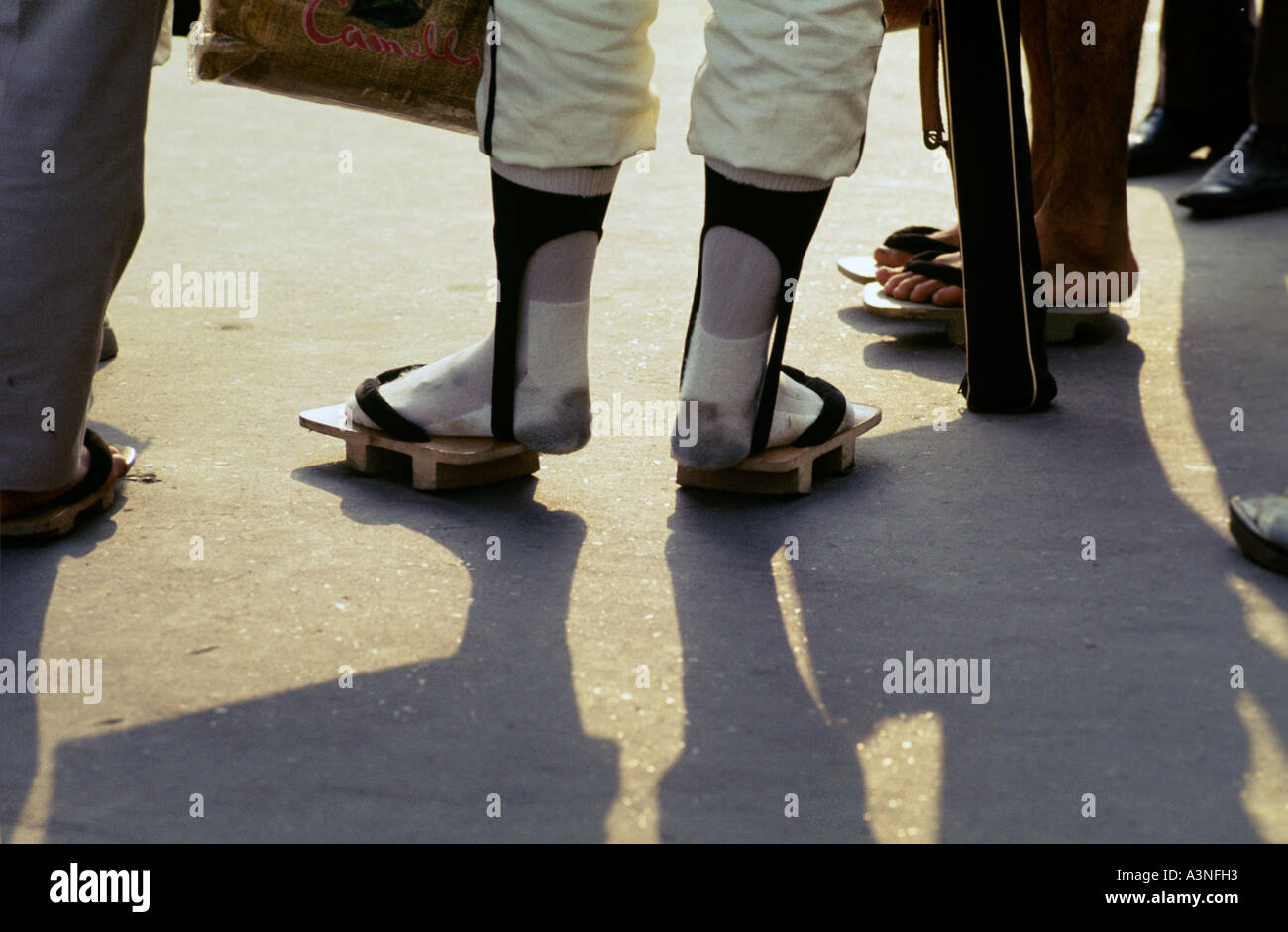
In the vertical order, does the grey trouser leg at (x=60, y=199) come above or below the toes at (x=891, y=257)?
above

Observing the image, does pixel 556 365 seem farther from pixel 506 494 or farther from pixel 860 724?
pixel 860 724

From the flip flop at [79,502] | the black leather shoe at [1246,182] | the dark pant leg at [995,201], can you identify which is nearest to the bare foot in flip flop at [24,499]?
the flip flop at [79,502]

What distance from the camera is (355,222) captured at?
3086 mm

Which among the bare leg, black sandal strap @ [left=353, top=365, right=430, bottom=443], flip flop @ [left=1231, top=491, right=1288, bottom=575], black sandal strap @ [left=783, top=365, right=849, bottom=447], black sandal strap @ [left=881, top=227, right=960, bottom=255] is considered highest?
the bare leg

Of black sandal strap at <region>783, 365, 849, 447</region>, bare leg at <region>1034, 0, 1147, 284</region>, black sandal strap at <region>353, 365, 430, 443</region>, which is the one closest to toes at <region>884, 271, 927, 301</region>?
bare leg at <region>1034, 0, 1147, 284</region>

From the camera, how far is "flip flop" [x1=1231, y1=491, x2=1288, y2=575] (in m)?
1.56

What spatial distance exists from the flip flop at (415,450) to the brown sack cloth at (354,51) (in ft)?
1.19

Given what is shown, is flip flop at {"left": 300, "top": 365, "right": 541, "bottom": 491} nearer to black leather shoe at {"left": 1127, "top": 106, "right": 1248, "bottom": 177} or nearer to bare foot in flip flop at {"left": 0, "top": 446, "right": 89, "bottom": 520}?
bare foot in flip flop at {"left": 0, "top": 446, "right": 89, "bottom": 520}

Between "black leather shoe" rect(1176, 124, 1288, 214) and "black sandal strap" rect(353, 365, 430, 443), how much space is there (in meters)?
1.95

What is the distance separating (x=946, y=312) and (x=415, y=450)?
98 centimetres

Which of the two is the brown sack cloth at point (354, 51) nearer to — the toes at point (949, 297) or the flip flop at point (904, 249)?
the toes at point (949, 297)

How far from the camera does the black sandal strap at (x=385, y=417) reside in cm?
182
